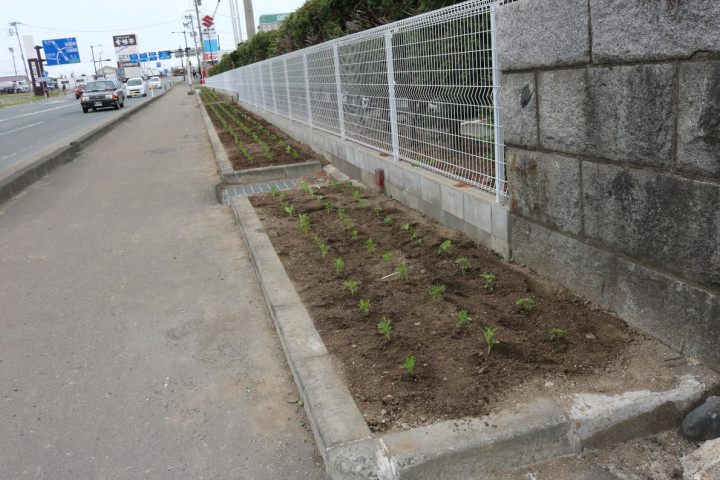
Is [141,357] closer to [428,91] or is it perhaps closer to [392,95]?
[428,91]

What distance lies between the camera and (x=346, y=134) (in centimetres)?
906

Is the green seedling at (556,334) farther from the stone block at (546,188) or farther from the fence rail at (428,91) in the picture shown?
the fence rail at (428,91)

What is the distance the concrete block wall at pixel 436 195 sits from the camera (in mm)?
4547

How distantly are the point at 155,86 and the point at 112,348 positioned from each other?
78.6 m

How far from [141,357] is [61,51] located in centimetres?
7819

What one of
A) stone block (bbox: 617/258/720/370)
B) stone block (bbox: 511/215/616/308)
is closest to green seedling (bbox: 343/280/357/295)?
stone block (bbox: 511/215/616/308)

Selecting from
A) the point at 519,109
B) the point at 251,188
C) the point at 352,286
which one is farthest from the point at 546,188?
the point at 251,188

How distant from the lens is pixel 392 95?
6.63m

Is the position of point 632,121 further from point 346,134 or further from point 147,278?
point 346,134

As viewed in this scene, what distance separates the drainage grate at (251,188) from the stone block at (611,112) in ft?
17.2

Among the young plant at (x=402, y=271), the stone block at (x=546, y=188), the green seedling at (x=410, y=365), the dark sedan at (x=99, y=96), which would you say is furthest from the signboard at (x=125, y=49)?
the green seedling at (x=410, y=365)

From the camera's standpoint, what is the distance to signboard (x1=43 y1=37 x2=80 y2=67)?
69.1 metres

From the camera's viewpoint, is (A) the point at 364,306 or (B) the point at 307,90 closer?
(A) the point at 364,306

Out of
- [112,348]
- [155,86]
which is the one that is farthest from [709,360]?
[155,86]
